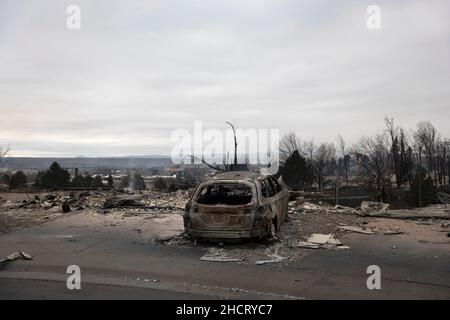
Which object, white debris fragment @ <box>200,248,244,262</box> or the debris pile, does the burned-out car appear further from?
the debris pile

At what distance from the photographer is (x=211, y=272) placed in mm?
8109

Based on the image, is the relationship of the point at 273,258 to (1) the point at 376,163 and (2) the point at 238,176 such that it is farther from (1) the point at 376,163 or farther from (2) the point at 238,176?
(1) the point at 376,163

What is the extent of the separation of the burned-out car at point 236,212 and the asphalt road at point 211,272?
568 millimetres

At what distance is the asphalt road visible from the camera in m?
6.81

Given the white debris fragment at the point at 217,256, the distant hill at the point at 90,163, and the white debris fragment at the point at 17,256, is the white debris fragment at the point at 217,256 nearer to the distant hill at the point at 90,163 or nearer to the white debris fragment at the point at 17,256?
the white debris fragment at the point at 17,256

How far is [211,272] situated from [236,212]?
1982mm

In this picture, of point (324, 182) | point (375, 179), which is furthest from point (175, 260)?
point (324, 182)

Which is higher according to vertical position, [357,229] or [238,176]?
[238,176]

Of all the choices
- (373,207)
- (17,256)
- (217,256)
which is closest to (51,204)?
(17,256)

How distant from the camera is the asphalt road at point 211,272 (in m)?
6.81

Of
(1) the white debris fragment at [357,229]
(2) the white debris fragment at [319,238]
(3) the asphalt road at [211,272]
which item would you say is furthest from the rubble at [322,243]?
(1) the white debris fragment at [357,229]

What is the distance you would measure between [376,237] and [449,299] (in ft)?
15.3

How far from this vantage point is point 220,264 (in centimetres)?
868
